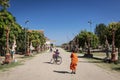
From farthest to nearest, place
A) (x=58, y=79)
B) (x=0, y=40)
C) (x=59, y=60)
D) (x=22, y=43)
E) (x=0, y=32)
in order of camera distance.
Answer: (x=22, y=43), (x=0, y=40), (x=0, y=32), (x=59, y=60), (x=58, y=79)

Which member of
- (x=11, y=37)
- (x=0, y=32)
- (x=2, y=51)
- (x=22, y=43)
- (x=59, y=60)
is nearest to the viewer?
(x=59, y=60)

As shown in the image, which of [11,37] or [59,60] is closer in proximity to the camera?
[59,60]

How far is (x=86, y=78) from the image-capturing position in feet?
63.4

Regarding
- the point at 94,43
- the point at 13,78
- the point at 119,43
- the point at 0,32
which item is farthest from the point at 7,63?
the point at 94,43

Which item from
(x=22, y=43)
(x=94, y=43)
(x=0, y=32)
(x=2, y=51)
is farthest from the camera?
(x=94, y=43)

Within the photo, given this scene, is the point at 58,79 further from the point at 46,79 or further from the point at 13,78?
the point at 13,78

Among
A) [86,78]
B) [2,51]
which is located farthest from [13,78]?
[2,51]

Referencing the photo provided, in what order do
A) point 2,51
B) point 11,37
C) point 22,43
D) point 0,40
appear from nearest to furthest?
point 0,40 < point 11,37 < point 2,51 < point 22,43

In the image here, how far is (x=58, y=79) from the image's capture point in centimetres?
1839

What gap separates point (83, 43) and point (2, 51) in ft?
151

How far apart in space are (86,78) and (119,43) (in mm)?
42866

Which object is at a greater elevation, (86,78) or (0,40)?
(0,40)

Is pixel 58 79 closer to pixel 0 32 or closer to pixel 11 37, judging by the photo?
pixel 0 32

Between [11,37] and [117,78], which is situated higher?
[11,37]
